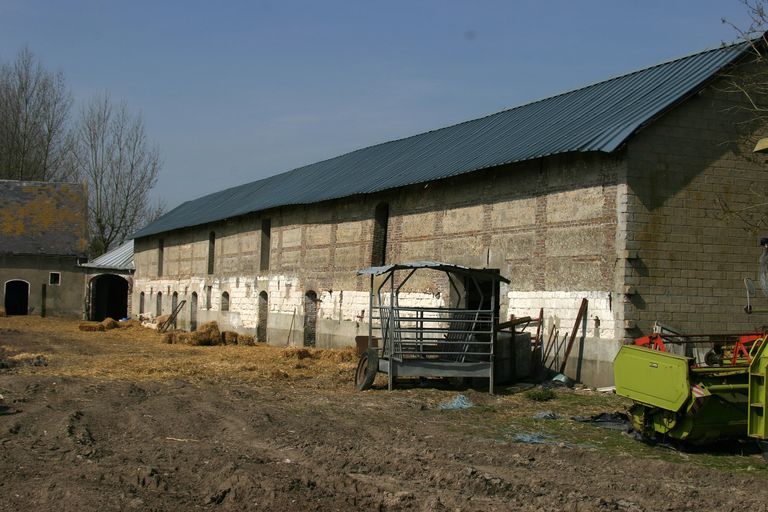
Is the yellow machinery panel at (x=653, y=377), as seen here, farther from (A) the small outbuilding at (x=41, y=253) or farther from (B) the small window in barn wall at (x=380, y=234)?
(A) the small outbuilding at (x=41, y=253)

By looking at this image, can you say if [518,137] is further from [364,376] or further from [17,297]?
[17,297]

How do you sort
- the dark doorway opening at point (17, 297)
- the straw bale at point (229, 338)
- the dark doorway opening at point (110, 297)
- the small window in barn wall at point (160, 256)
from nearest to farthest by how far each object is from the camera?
the straw bale at point (229, 338), the small window in barn wall at point (160, 256), the dark doorway opening at point (17, 297), the dark doorway opening at point (110, 297)

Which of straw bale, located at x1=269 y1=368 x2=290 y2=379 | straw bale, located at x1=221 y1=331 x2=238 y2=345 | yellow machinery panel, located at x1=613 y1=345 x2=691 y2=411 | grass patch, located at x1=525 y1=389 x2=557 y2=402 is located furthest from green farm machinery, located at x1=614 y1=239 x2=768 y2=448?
straw bale, located at x1=221 y1=331 x2=238 y2=345

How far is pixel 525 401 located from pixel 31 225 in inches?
1556

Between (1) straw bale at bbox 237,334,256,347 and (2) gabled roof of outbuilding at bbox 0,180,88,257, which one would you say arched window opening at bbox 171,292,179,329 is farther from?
(1) straw bale at bbox 237,334,256,347

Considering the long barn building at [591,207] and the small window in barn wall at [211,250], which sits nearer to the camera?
the long barn building at [591,207]

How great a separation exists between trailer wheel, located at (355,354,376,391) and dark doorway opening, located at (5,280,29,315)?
3464 cm

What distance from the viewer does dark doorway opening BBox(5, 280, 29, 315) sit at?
45.0m

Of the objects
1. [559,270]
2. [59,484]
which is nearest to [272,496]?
[59,484]

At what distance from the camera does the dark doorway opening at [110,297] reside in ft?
155

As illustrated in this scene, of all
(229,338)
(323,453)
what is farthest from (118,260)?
(323,453)

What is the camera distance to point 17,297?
45.6 metres

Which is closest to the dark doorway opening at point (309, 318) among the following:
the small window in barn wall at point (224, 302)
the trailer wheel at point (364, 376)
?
the small window in barn wall at point (224, 302)

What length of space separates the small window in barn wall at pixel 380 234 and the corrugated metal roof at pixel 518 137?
0.85 metres
